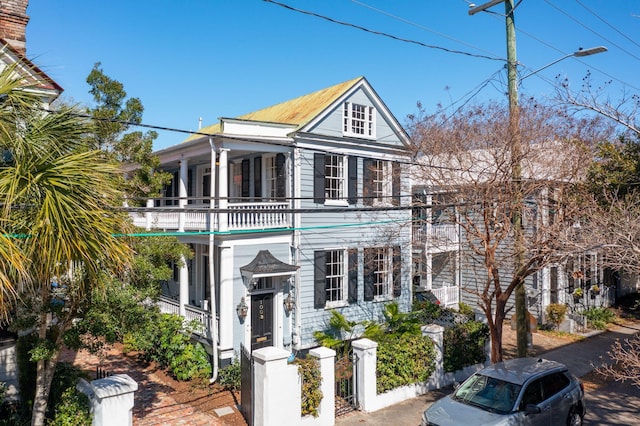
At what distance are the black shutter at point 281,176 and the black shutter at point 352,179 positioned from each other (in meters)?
2.45

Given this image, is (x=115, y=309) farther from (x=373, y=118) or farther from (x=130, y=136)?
(x=373, y=118)

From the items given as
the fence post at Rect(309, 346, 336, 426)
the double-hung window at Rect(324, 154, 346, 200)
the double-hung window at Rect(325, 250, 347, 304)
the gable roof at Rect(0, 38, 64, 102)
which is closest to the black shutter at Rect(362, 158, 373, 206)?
the double-hung window at Rect(324, 154, 346, 200)

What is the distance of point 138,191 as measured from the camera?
14898mm

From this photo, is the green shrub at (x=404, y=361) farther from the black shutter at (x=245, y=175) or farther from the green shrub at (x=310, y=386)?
the black shutter at (x=245, y=175)

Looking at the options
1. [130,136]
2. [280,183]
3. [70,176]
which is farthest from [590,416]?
[130,136]

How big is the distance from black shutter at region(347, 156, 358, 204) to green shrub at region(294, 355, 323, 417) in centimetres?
782

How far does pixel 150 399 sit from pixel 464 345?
9.04 m

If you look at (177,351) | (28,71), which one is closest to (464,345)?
(177,351)

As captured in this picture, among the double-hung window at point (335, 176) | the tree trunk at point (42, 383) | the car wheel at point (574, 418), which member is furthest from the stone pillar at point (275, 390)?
the double-hung window at point (335, 176)

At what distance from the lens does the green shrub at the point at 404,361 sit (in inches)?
472

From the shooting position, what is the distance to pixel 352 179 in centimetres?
1733

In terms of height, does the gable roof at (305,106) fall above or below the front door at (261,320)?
above

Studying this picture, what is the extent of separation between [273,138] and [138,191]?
4653 mm

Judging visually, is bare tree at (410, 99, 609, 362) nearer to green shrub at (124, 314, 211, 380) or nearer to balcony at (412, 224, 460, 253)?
balcony at (412, 224, 460, 253)
